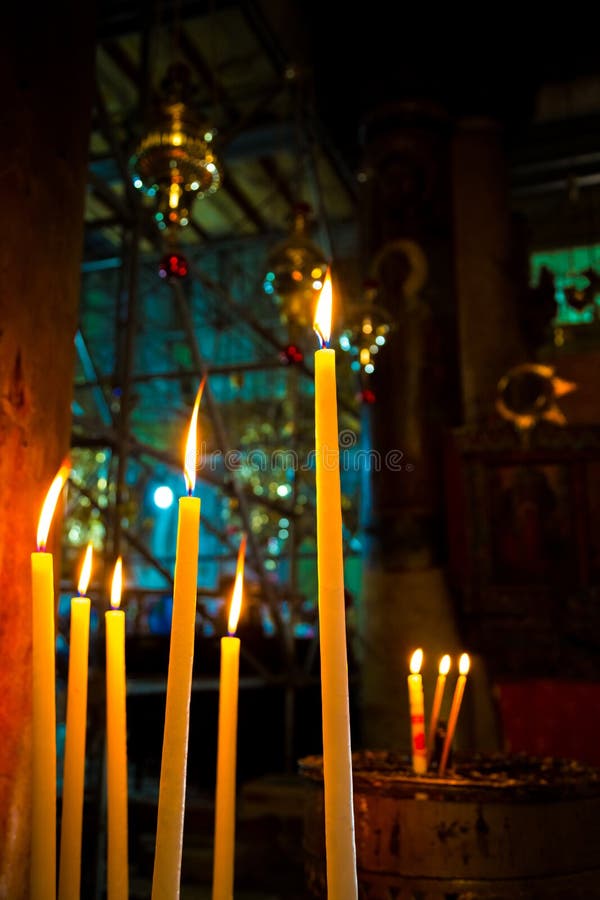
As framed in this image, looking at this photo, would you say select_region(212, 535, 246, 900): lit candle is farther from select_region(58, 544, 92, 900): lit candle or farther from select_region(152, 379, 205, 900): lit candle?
select_region(152, 379, 205, 900): lit candle

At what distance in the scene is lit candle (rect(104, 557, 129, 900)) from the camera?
95 cm

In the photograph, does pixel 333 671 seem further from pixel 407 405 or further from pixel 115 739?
pixel 407 405

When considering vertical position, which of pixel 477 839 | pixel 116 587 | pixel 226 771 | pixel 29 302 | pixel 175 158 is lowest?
pixel 477 839

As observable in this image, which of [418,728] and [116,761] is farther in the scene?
[418,728]

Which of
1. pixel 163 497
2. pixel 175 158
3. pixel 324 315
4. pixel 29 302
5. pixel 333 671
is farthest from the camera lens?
pixel 163 497

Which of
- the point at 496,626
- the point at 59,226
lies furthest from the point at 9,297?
the point at 496,626

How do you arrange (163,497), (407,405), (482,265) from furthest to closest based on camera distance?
1. (163,497)
2. (482,265)
3. (407,405)

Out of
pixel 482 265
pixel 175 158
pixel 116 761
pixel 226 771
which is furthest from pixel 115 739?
pixel 482 265

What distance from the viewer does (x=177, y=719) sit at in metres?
0.74

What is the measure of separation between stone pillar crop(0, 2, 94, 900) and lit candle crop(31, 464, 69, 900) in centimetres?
54

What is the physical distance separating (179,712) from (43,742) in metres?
0.26

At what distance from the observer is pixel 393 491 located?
5953 mm

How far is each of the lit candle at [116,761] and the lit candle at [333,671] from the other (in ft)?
1.19

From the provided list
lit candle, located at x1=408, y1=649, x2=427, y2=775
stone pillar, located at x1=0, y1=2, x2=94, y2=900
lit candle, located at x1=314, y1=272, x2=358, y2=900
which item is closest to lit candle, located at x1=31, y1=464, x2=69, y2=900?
lit candle, located at x1=314, y1=272, x2=358, y2=900
